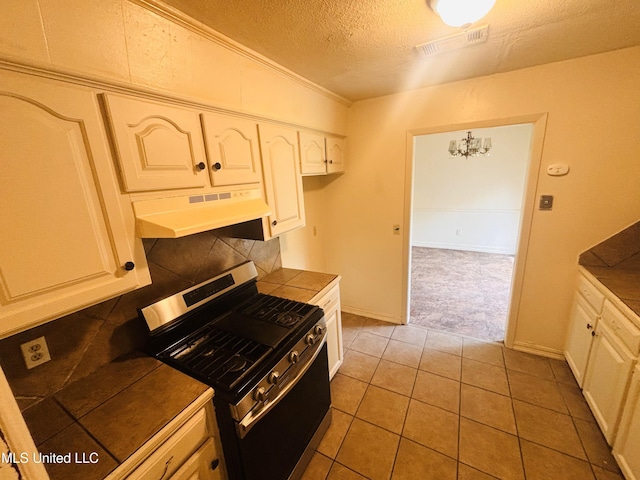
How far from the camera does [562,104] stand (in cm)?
189

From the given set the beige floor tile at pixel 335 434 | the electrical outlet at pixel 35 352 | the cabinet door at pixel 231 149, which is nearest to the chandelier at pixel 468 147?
the cabinet door at pixel 231 149

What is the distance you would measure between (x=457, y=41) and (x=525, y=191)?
52.6 inches

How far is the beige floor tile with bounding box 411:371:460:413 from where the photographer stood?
1915 mm

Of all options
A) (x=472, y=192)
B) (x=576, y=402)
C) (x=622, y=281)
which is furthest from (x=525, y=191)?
(x=472, y=192)

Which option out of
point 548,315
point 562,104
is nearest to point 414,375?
point 548,315

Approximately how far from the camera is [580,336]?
1937 millimetres

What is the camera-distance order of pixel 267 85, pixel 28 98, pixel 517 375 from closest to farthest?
1. pixel 28 98
2. pixel 267 85
3. pixel 517 375

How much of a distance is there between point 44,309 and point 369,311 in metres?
2.72

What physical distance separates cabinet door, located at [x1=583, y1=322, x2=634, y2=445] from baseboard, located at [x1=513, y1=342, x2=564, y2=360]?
1.68ft

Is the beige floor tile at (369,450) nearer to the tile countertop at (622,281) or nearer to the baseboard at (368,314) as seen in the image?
the baseboard at (368,314)

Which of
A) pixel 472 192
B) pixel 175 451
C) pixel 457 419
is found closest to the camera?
pixel 175 451

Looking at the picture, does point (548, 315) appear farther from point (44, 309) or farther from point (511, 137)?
point (511, 137)

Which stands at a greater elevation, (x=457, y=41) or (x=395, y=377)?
(x=457, y=41)

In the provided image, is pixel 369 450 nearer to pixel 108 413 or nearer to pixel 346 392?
pixel 346 392
